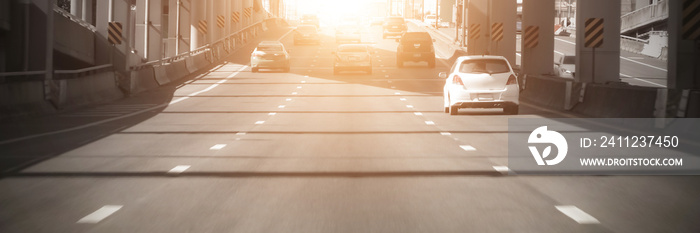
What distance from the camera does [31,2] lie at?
105ft

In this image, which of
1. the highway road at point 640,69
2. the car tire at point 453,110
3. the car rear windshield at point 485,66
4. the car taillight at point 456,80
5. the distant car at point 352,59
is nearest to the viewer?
the car taillight at point 456,80

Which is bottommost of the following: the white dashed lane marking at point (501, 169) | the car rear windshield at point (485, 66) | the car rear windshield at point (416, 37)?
the white dashed lane marking at point (501, 169)

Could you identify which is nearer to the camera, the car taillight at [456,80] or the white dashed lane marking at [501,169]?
the white dashed lane marking at [501,169]

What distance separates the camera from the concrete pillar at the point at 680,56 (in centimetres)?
2092

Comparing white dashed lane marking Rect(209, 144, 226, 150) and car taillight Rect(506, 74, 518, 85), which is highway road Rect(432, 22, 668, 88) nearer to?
car taillight Rect(506, 74, 518, 85)

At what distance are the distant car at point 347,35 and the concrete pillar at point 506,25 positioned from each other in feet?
102

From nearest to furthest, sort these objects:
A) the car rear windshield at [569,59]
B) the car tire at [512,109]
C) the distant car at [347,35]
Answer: the car tire at [512,109], the car rear windshield at [569,59], the distant car at [347,35]

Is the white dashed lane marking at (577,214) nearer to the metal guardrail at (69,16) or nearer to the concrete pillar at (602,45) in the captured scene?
the concrete pillar at (602,45)

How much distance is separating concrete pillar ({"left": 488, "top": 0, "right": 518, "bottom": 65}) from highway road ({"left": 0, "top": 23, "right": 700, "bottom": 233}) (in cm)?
2266

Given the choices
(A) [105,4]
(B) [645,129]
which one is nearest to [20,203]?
(B) [645,129]

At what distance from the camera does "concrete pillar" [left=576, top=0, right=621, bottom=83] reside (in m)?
26.6

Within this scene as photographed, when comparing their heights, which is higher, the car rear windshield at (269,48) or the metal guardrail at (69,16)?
the metal guardrail at (69,16)

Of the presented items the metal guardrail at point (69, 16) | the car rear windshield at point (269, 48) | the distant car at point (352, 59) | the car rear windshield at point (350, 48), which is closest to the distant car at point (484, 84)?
the metal guardrail at point (69, 16)

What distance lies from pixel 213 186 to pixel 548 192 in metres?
3.66
